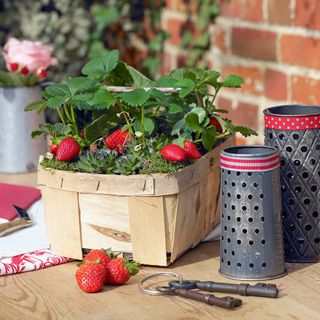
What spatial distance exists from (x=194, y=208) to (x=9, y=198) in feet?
1.71

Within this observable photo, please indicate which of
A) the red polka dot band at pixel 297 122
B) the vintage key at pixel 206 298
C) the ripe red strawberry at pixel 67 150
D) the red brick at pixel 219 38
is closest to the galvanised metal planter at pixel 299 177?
the red polka dot band at pixel 297 122

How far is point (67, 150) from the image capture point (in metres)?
1.57

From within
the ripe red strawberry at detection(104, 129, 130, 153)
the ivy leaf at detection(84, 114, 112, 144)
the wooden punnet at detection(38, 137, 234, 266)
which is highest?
the ivy leaf at detection(84, 114, 112, 144)

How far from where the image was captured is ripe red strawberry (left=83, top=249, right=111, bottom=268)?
4.94ft

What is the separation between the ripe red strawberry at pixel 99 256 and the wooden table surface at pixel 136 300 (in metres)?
0.04

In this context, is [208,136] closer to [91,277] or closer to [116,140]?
[116,140]

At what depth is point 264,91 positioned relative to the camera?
9.27ft

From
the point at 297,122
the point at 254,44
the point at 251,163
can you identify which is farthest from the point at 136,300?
the point at 254,44

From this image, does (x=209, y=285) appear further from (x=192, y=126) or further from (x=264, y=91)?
(x=264, y=91)

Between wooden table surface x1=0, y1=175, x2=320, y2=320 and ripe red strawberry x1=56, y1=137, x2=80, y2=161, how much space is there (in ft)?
0.63

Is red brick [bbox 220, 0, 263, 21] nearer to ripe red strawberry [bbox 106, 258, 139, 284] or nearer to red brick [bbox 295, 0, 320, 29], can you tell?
red brick [bbox 295, 0, 320, 29]

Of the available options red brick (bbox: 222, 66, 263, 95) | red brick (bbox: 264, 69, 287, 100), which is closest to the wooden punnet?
red brick (bbox: 264, 69, 287, 100)

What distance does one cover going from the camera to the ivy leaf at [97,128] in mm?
1612

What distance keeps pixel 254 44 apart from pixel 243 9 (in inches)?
4.6
